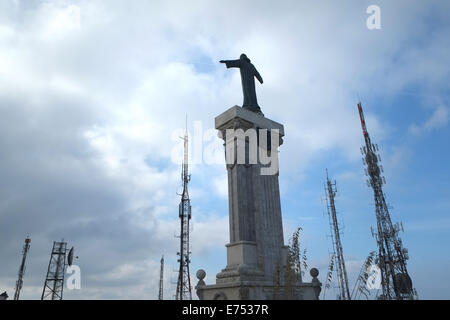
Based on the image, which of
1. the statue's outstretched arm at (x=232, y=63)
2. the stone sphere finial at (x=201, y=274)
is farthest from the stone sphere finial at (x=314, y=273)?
the statue's outstretched arm at (x=232, y=63)

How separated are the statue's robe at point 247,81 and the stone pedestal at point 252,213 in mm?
1634

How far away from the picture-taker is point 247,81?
90.9 feet

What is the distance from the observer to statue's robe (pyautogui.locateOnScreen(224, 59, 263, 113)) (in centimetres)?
2710

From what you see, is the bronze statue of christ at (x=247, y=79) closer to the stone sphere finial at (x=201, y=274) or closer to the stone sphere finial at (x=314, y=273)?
the stone sphere finial at (x=314, y=273)

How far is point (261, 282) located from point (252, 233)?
341 centimetres

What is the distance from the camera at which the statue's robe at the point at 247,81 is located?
2710 cm

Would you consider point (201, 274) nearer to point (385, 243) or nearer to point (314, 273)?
point (314, 273)

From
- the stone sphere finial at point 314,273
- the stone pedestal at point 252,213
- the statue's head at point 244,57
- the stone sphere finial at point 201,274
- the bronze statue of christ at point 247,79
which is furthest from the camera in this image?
the statue's head at point 244,57

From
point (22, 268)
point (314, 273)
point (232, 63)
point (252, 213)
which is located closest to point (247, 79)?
point (232, 63)

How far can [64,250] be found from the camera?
50.1 metres

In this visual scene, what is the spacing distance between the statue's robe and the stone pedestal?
1.63 m
